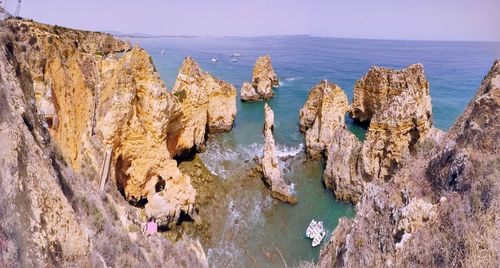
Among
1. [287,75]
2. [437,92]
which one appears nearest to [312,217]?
[437,92]

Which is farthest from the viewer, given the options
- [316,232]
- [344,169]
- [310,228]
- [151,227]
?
[344,169]

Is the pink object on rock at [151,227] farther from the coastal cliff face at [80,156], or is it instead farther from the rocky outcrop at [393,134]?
the rocky outcrop at [393,134]

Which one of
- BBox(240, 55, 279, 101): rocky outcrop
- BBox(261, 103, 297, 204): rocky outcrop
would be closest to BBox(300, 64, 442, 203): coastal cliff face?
BBox(261, 103, 297, 204): rocky outcrop

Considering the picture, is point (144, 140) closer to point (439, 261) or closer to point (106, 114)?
point (106, 114)

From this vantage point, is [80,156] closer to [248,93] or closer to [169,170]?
[169,170]

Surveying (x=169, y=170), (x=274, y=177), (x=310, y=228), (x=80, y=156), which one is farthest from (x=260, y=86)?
(x=80, y=156)

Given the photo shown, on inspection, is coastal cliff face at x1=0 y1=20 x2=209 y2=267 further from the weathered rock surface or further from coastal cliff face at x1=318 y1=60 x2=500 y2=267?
the weathered rock surface

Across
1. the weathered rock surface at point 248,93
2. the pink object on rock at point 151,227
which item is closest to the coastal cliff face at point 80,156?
the pink object on rock at point 151,227
